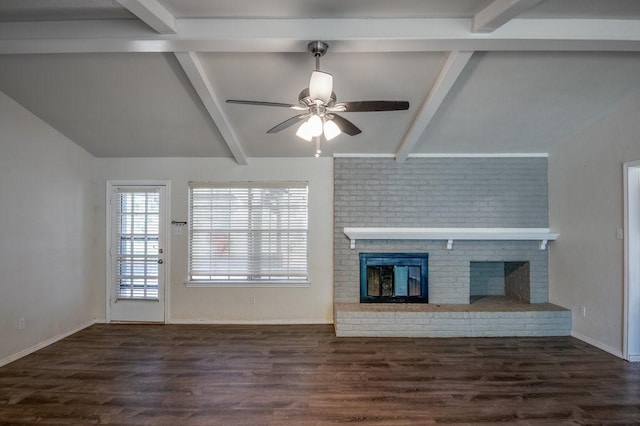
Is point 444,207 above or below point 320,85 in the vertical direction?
below

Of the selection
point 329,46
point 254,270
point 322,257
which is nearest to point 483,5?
point 329,46

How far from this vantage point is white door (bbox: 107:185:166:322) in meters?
4.52

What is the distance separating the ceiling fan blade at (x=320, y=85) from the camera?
6.50 feet

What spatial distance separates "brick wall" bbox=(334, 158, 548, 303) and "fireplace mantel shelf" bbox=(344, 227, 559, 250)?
0.35ft

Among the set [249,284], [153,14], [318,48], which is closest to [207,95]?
[153,14]

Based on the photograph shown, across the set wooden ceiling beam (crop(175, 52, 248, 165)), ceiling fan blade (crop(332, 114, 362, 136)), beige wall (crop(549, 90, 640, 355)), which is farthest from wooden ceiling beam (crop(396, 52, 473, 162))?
wooden ceiling beam (crop(175, 52, 248, 165))

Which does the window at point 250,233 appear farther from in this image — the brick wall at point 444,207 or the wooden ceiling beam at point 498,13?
the wooden ceiling beam at point 498,13

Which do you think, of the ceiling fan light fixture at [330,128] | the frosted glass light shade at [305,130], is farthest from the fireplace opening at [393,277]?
the frosted glass light shade at [305,130]

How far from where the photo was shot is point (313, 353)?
3506 mm

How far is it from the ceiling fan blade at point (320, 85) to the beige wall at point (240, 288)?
247 centimetres

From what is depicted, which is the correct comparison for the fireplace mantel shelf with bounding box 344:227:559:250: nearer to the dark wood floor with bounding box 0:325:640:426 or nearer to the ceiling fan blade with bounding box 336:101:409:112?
the dark wood floor with bounding box 0:325:640:426

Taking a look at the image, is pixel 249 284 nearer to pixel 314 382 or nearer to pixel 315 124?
pixel 314 382

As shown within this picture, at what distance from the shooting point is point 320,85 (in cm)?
202

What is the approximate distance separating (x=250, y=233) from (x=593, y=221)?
4.38 meters
